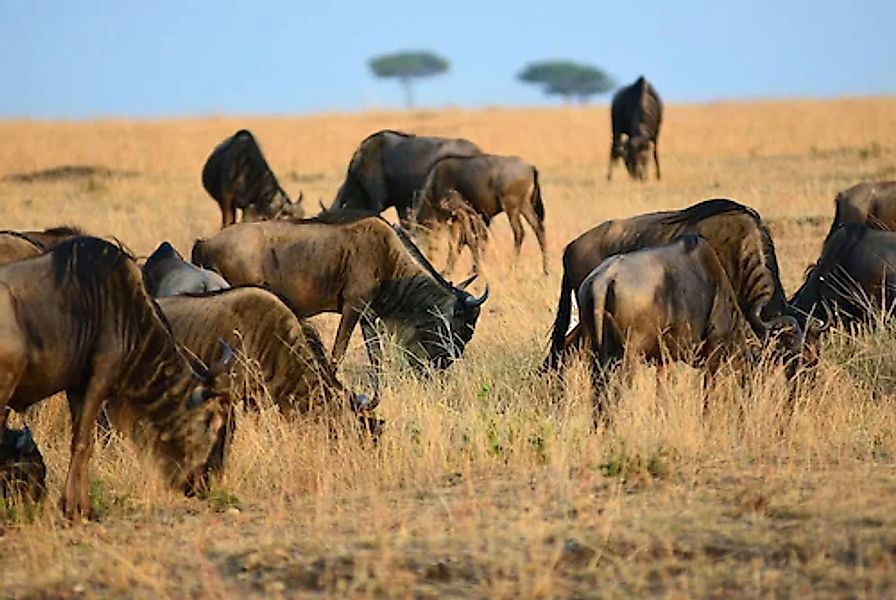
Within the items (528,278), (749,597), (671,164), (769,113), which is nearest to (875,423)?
(749,597)

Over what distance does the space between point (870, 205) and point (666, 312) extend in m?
4.41

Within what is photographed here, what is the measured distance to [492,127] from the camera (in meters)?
34.8

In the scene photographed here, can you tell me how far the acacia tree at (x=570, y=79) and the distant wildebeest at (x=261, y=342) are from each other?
6834 cm

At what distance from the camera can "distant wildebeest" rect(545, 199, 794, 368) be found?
826 cm

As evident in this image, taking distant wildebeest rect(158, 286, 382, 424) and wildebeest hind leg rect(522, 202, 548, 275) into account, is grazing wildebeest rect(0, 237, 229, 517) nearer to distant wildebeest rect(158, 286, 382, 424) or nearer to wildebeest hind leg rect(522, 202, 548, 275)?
distant wildebeest rect(158, 286, 382, 424)

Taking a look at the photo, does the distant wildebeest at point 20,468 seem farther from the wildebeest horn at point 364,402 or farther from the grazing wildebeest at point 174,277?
the grazing wildebeest at point 174,277

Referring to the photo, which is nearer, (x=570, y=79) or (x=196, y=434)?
(x=196, y=434)

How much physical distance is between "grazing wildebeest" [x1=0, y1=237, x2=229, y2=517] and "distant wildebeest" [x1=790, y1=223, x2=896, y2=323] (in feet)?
12.9

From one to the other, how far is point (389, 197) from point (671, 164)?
11282 millimetres

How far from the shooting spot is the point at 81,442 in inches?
231

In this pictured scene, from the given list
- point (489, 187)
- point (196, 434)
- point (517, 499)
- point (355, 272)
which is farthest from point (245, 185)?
point (517, 499)

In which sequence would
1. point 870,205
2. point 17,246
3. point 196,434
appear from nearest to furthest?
point 196,434 < point 17,246 < point 870,205

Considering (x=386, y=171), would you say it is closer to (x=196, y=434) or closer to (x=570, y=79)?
(x=196, y=434)

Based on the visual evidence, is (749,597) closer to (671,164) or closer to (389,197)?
(389,197)
